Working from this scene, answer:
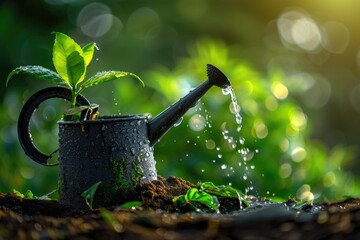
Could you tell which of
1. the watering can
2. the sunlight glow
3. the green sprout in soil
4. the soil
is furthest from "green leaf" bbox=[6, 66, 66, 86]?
the sunlight glow

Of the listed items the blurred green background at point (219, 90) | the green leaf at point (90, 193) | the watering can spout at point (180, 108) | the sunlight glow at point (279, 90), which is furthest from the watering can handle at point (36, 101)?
the sunlight glow at point (279, 90)

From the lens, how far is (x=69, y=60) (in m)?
1.78

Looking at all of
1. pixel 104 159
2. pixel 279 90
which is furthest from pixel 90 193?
pixel 279 90

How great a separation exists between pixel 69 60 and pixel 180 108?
0.30 meters

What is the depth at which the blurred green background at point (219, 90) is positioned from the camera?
3320 mm

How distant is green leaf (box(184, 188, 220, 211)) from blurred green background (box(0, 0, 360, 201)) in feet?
2.96

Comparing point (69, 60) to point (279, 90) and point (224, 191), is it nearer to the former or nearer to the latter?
point (224, 191)

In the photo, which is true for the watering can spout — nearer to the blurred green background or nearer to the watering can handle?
the watering can handle

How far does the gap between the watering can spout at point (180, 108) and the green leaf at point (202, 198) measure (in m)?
0.24

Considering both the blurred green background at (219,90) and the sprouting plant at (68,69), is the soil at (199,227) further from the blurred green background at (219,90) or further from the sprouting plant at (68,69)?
the blurred green background at (219,90)

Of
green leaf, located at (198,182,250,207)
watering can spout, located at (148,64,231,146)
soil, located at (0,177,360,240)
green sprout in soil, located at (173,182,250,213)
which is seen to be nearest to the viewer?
soil, located at (0,177,360,240)

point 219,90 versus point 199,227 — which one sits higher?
point 219,90

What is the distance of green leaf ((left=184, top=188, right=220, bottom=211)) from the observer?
1.61 metres

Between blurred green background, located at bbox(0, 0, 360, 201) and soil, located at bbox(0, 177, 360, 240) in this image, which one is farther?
blurred green background, located at bbox(0, 0, 360, 201)
